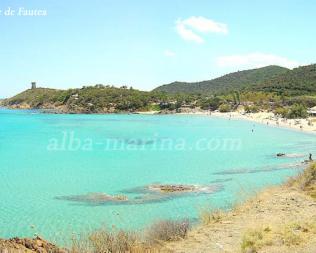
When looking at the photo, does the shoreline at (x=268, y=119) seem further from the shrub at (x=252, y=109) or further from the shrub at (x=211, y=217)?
the shrub at (x=211, y=217)

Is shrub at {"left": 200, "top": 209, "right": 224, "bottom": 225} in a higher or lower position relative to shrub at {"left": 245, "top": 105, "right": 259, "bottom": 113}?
lower

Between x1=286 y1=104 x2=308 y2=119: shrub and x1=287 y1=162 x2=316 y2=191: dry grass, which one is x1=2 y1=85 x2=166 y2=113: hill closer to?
x1=286 y1=104 x2=308 y2=119: shrub

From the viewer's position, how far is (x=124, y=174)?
28688 millimetres

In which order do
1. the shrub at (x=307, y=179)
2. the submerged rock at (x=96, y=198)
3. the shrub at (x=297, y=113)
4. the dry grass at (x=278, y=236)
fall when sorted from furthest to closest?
the shrub at (x=297, y=113) < the submerged rock at (x=96, y=198) < the shrub at (x=307, y=179) < the dry grass at (x=278, y=236)

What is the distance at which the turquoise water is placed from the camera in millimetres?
17234

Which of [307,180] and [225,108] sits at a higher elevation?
[225,108]

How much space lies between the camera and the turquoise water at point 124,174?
17.2 metres

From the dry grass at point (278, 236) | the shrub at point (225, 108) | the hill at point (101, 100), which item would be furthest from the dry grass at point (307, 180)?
the hill at point (101, 100)

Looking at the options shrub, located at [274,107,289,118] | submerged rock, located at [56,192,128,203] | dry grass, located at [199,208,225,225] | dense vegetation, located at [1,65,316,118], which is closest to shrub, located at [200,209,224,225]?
dry grass, located at [199,208,225,225]

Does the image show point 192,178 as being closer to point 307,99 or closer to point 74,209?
point 74,209

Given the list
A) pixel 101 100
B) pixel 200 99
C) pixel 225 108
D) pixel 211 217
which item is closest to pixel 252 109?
pixel 225 108

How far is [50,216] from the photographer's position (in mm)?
18016

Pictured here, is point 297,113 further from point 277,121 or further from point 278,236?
point 278,236

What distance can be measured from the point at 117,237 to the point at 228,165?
23.3 metres
